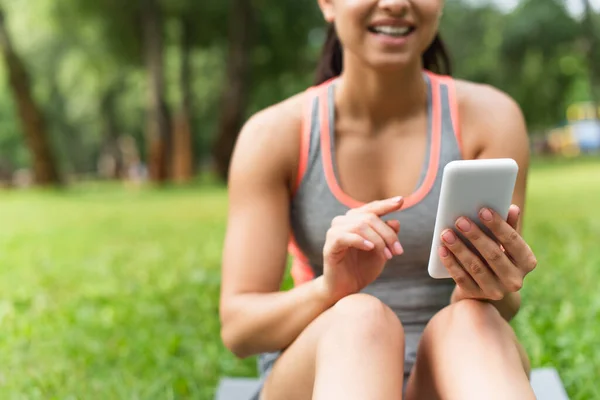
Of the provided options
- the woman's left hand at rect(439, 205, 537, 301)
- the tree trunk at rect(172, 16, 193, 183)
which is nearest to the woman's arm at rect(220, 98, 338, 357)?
the woman's left hand at rect(439, 205, 537, 301)

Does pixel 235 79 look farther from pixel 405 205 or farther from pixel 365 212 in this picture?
pixel 365 212

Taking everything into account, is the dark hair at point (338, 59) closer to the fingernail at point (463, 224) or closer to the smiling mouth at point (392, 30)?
the smiling mouth at point (392, 30)

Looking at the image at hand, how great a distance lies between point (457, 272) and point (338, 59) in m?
0.96

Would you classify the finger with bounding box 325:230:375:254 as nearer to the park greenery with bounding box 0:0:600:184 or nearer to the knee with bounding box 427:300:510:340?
the knee with bounding box 427:300:510:340

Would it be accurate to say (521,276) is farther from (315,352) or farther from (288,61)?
(288,61)

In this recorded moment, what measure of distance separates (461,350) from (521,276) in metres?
0.21

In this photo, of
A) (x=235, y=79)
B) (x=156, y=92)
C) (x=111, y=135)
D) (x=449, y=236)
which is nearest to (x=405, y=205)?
(x=449, y=236)

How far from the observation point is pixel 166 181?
56.7ft

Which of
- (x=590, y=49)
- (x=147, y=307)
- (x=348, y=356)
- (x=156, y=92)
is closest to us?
(x=348, y=356)

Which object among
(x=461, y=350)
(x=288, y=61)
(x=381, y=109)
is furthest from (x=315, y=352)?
(x=288, y=61)

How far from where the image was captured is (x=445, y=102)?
6.91ft

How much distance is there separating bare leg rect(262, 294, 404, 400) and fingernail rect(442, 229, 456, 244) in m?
0.25

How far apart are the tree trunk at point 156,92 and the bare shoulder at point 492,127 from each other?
49.5 feet

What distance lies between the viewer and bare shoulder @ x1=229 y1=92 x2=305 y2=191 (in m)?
2.04
